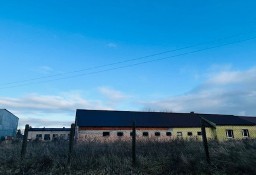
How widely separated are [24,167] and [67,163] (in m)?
1.64

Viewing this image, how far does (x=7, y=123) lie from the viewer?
4491 centimetres

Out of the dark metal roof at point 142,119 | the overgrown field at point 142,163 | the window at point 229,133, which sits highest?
the dark metal roof at point 142,119

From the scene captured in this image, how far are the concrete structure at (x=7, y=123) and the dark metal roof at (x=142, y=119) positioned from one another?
59.9ft

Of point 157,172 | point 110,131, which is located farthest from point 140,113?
point 157,172

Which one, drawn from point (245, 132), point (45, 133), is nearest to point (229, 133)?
point (245, 132)

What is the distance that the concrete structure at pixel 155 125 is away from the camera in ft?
100

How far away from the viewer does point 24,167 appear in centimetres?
788

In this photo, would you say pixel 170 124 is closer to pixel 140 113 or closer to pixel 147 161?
pixel 140 113

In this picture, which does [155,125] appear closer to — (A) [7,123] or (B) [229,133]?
(B) [229,133]

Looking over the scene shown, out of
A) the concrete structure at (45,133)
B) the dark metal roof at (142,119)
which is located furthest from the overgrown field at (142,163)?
the concrete structure at (45,133)

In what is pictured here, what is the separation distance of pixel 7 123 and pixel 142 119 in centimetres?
2976

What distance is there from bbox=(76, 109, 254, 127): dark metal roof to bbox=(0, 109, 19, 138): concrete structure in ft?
59.9

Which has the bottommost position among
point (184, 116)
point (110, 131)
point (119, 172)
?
point (119, 172)

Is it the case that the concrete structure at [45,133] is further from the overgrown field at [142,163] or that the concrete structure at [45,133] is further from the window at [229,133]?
the overgrown field at [142,163]
